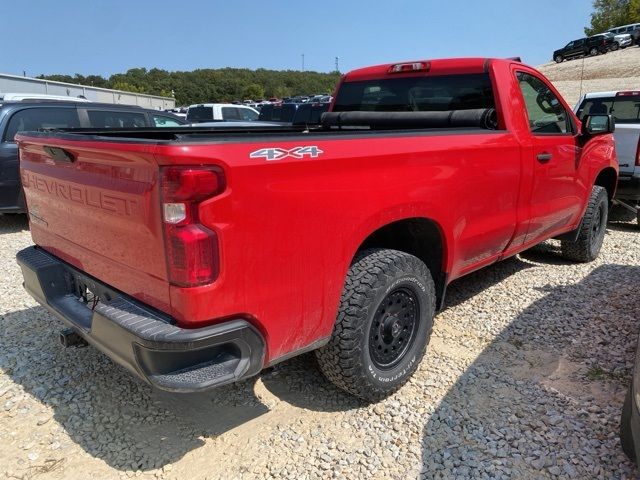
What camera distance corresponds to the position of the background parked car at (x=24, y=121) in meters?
6.52

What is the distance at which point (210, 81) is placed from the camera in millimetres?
94875

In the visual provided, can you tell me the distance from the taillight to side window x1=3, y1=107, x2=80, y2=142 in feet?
19.5

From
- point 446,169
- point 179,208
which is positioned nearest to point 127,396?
point 179,208

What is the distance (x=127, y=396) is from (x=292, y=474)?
3.89 ft

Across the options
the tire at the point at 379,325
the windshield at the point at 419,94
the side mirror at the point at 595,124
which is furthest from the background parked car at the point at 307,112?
the tire at the point at 379,325

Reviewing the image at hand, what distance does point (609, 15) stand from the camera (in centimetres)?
6250

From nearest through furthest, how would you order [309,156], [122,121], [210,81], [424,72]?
[309,156], [424,72], [122,121], [210,81]

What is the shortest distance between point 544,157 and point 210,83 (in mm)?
97050

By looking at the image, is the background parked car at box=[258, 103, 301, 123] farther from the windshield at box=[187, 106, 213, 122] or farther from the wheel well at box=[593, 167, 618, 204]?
the wheel well at box=[593, 167, 618, 204]

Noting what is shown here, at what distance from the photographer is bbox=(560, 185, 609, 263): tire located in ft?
16.8

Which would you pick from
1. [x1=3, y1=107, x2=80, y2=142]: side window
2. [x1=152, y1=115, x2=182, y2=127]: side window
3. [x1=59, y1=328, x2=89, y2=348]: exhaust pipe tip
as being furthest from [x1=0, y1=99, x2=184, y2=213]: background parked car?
[x1=59, y1=328, x2=89, y2=348]: exhaust pipe tip

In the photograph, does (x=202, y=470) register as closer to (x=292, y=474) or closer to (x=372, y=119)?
(x=292, y=474)

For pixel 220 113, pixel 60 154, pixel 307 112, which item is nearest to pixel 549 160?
pixel 60 154

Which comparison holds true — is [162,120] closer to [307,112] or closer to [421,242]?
[307,112]
